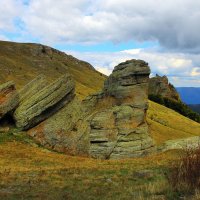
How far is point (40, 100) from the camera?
4353cm

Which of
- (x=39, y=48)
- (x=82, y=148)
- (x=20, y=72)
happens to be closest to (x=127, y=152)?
(x=82, y=148)

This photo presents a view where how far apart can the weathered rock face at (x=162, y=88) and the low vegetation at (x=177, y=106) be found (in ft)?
22.1

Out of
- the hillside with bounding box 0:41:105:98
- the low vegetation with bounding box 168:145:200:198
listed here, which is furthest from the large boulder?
the hillside with bounding box 0:41:105:98

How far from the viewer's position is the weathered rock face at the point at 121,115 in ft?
131

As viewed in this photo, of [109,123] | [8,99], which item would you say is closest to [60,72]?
[8,99]

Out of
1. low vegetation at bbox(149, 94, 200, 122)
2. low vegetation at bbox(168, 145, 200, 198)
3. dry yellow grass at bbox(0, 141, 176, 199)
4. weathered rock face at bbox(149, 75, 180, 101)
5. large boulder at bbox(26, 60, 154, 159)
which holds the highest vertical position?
weathered rock face at bbox(149, 75, 180, 101)

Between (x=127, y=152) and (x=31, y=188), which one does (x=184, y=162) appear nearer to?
(x=31, y=188)

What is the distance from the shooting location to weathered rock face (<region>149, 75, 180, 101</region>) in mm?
128250

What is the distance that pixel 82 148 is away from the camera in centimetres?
4025

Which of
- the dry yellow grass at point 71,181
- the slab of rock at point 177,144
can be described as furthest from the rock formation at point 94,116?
the dry yellow grass at point 71,181

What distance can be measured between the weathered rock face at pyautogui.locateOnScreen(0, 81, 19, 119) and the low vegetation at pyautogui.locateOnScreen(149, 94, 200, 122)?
74.5 m

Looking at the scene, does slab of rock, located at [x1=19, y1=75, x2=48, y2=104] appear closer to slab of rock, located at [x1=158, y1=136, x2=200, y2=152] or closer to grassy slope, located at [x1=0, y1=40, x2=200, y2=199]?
grassy slope, located at [x1=0, y1=40, x2=200, y2=199]

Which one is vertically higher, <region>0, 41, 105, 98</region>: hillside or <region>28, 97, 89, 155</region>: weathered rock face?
<region>0, 41, 105, 98</region>: hillside

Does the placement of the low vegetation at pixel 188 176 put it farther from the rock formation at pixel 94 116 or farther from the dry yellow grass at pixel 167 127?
the dry yellow grass at pixel 167 127
